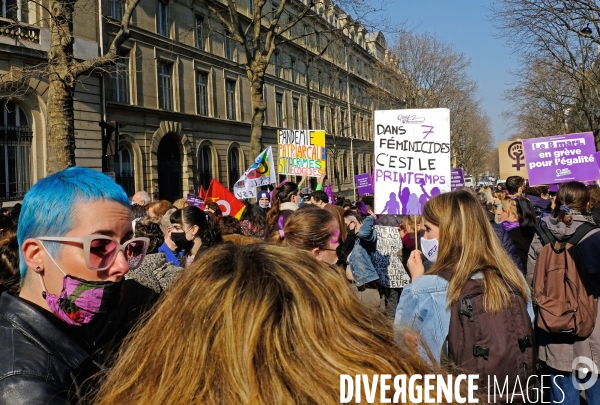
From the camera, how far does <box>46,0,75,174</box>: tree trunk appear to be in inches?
372

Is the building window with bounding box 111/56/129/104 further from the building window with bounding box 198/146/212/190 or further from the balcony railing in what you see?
the building window with bounding box 198/146/212/190

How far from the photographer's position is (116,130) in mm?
11695

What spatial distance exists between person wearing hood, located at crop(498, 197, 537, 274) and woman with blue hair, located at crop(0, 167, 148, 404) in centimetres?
488

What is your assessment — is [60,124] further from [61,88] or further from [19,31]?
[19,31]

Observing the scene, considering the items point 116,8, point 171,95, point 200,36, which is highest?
point 200,36

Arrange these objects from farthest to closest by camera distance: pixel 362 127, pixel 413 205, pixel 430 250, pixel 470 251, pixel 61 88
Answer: pixel 362 127 → pixel 61 88 → pixel 413 205 → pixel 430 250 → pixel 470 251

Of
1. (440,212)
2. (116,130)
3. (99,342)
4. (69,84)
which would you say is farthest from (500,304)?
(116,130)

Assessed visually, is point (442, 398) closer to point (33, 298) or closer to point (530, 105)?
point (33, 298)

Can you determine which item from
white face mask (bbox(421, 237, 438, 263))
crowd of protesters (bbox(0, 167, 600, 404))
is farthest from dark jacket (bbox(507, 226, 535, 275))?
white face mask (bbox(421, 237, 438, 263))

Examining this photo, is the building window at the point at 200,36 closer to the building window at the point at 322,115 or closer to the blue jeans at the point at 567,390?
the building window at the point at 322,115

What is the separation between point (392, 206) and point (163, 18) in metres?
23.4

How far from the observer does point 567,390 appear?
3.88 meters

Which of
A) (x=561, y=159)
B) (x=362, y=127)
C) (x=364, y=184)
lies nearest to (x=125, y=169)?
(x=364, y=184)

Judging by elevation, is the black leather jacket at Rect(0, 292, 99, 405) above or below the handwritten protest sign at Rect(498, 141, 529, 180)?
below
